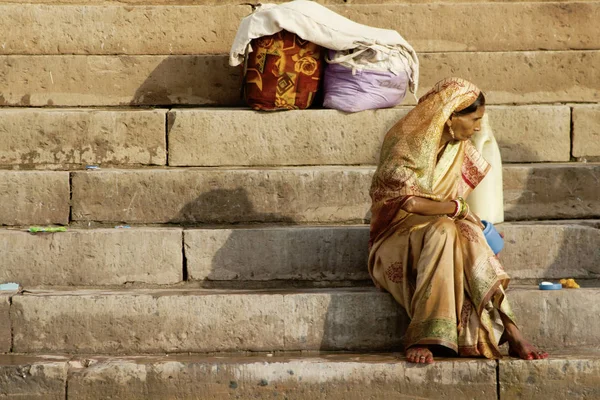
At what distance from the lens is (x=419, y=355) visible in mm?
5141

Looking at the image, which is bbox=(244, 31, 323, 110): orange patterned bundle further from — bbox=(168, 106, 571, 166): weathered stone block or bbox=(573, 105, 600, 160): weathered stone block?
bbox=(573, 105, 600, 160): weathered stone block

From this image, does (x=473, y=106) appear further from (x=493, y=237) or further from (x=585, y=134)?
(x=585, y=134)

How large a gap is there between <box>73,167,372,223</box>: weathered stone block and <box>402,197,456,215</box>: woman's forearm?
3.01 feet

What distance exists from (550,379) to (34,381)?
2447 millimetres

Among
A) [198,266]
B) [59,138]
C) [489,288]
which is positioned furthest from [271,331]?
[59,138]

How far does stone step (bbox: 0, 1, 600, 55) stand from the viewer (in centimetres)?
762

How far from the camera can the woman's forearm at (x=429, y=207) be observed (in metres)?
5.44

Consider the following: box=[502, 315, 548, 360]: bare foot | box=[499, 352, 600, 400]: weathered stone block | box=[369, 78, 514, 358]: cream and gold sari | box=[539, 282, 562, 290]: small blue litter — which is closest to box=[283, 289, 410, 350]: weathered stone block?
box=[369, 78, 514, 358]: cream and gold sari

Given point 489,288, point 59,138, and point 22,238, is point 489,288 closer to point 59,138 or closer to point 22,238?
point 22,238

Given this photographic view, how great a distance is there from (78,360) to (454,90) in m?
2.32

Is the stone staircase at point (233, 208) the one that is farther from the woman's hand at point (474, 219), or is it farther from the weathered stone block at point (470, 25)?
the woman's hand at point (474, 219)

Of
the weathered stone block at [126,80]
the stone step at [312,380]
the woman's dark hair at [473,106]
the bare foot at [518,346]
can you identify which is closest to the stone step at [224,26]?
the weathered stone block at [126,80]

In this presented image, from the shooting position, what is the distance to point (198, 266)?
19.5ft

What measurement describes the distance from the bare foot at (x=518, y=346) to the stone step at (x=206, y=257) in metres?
0.74
